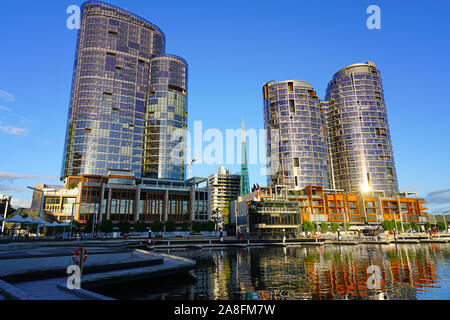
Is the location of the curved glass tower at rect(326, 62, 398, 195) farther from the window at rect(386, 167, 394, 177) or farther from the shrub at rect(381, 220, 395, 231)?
the shrub at rect(381, 220, 395, 231)

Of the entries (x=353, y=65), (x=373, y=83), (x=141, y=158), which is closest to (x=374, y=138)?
(x=373, y=83)

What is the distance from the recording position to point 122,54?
155 metres

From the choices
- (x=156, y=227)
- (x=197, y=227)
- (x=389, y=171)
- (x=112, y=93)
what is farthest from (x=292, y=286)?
(x=389, y=171)

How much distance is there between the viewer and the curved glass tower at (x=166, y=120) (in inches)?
5802

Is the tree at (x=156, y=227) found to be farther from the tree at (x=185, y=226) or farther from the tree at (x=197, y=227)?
the tree at (x=197, y=227)

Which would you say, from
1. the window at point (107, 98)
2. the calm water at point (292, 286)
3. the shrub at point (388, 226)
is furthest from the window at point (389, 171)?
the window at point (107, 98)

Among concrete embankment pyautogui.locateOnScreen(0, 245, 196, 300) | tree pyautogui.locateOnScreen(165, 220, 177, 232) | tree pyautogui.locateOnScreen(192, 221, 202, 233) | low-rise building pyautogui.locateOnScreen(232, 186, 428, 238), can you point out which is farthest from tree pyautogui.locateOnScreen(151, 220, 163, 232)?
concrete embankment pyautogui.locateOnScreen(0, 245, 196, 300)

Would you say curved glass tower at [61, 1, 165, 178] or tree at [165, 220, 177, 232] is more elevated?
curved glass tower at [61, 1, 165, 178]

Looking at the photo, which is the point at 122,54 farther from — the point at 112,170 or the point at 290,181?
the point at 290,181

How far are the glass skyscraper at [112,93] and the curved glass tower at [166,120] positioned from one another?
0.64 m

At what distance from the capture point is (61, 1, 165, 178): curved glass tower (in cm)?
13545

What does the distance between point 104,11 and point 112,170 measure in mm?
95670

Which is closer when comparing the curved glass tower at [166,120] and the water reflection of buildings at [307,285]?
the water reflection of buildings at [307,285]

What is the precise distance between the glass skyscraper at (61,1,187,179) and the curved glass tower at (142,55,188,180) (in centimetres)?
64
